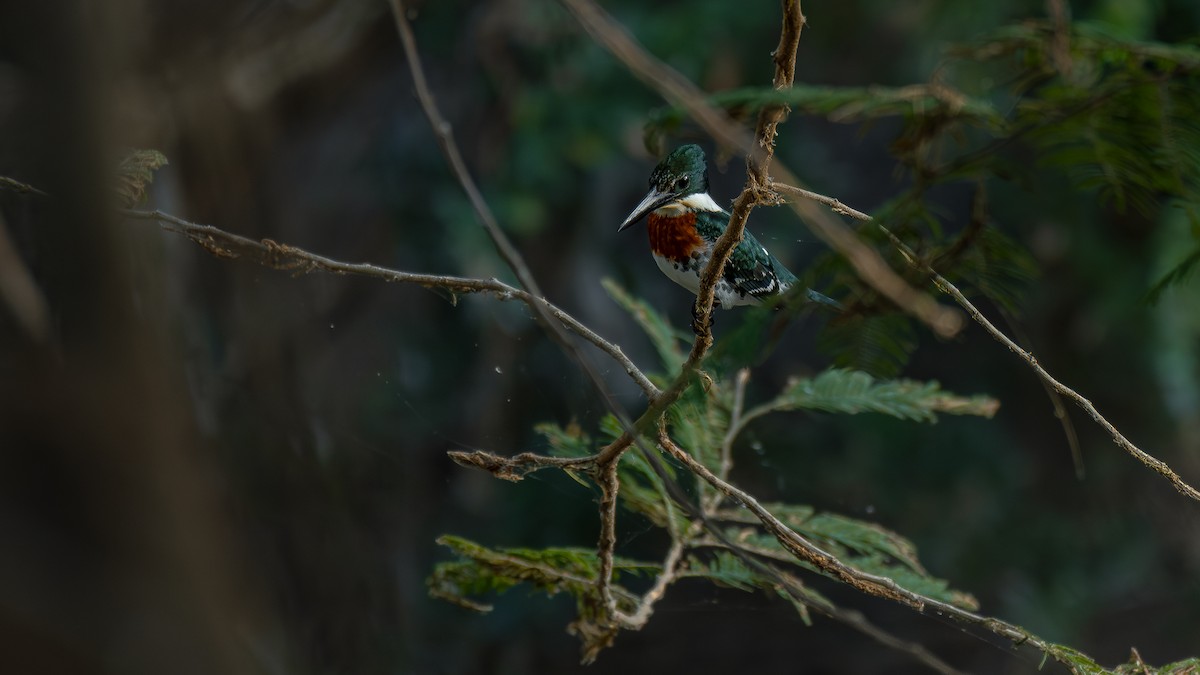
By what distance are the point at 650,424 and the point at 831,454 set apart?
2.58 meters

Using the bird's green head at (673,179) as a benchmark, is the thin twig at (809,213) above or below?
below

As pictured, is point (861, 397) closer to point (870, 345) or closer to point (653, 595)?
point (653, 595)

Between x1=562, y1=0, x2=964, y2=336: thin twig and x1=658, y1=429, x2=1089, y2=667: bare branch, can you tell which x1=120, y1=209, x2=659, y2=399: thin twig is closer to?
x1=658, y1=429, x2=1089, y2=667: bare branch

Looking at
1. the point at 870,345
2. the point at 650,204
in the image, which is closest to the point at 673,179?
the point at 650,204

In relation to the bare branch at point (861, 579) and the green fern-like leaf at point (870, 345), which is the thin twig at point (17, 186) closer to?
the bare branch at point (861, 579)

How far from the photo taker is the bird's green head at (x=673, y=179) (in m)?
1.32

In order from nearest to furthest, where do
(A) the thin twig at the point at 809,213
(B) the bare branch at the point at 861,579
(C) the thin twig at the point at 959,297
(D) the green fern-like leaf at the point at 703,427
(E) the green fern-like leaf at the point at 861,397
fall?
(A) the thin twig at the point at 809,213
(C) the thin twig at the point at 959,297
(B) the bare branch at the point at 861,579
(D) the green fern-like leaf at the point at 703,427
(E) the green fern-like leaf at the point at 861,397

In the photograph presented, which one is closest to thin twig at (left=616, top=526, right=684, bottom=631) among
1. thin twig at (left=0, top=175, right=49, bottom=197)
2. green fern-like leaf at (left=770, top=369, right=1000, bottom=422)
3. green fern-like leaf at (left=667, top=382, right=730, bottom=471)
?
green fern-like leaf at (left=667, top=382, right=730, bottom=471)

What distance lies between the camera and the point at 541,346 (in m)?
3.41

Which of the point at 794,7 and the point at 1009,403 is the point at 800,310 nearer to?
the point at 794,7

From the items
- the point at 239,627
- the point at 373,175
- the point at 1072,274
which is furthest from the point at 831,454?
the point at 239,627

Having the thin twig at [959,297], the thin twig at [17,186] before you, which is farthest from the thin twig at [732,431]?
the thin twig at [17,186]

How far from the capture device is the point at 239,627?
4.79 feet

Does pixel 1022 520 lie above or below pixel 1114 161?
above
